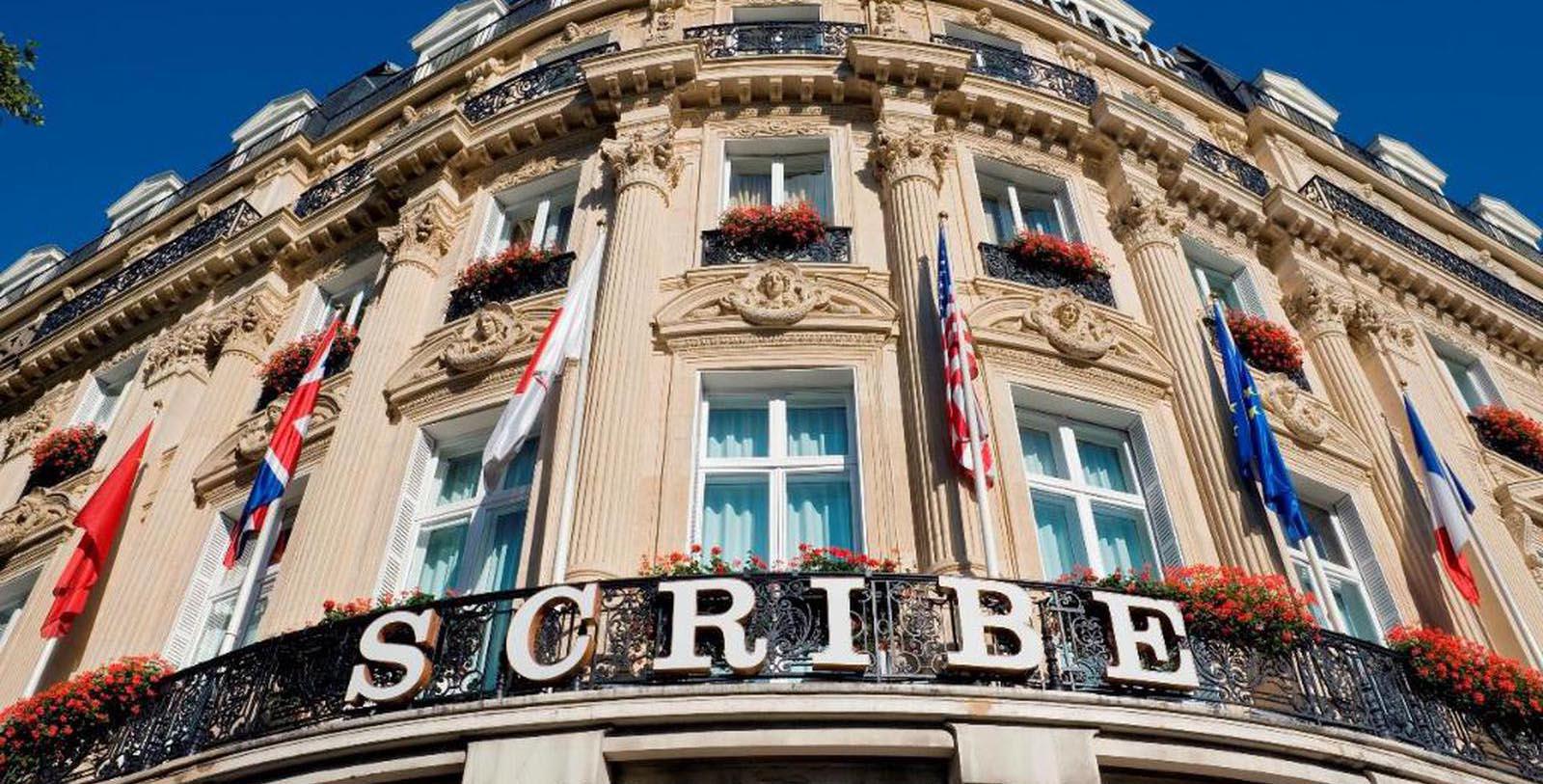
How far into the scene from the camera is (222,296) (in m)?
17.3

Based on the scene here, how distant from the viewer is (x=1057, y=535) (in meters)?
10.8

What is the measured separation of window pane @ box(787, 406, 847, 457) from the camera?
1106cm

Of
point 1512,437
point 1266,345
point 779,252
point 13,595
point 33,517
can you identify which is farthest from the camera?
point 1512,437

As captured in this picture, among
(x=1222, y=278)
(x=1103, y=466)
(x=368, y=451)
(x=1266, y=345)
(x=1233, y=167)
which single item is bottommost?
(x=1103, y=466)

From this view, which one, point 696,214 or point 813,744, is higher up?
point 696,214

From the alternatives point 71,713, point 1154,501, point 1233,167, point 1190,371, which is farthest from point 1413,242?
point 71,713

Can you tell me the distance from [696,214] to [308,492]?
18.2ft

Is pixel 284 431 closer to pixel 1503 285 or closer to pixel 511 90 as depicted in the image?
pixel 511 90

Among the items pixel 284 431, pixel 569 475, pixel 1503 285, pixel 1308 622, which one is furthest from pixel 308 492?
pixel 1503 285

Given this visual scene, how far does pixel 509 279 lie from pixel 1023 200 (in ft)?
23.4

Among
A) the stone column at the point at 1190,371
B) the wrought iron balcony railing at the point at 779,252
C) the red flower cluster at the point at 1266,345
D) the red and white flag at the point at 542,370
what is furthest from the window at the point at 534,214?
the red flower cluster at the point at 1266,345

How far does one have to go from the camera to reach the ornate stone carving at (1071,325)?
12.0 m

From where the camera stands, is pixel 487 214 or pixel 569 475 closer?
pixel 569 475

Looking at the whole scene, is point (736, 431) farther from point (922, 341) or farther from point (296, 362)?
point (296, 362)
